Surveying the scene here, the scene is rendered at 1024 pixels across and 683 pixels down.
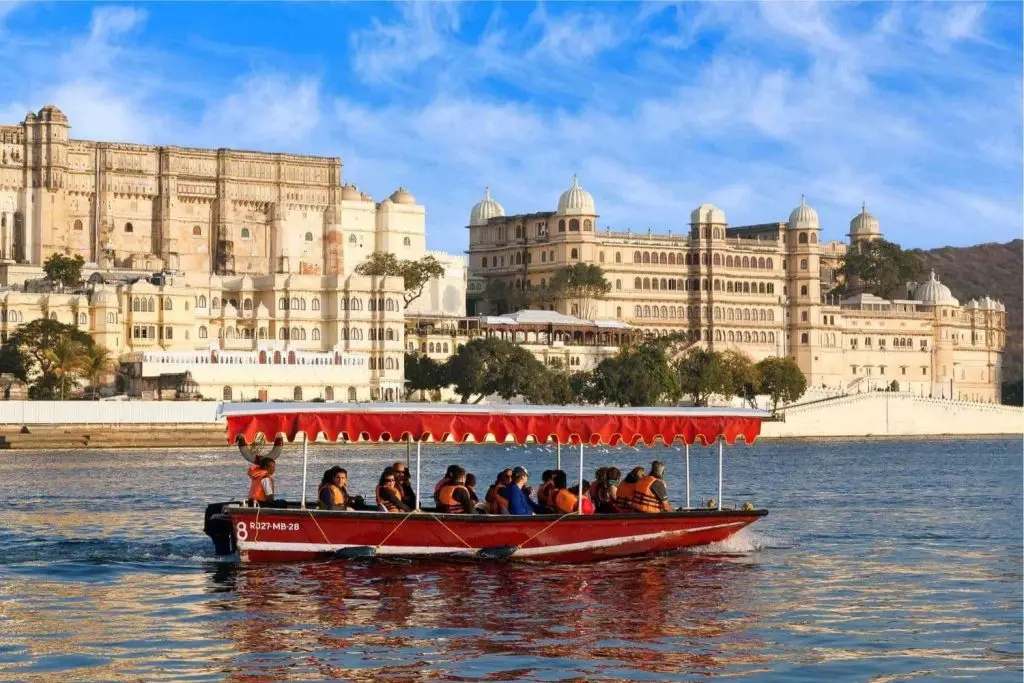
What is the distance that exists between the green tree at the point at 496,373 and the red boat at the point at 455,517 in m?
73.4

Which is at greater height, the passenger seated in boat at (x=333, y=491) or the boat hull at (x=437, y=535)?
the passenger seated in boat at (x=333, y=491)

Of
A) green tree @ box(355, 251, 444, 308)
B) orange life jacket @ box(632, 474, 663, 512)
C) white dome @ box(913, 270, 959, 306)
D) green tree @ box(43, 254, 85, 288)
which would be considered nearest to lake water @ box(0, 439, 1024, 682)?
orange life jacket @ box(632, 474, 663, 512)

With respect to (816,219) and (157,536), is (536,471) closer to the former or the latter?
(157,536)

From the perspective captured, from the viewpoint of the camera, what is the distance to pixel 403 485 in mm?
31406

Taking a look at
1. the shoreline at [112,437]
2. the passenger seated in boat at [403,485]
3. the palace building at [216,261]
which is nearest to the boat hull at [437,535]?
the passenger seated in boat at [403,485]

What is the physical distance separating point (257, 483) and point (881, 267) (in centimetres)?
14082

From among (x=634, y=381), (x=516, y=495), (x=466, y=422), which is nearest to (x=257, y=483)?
(x=466, y=422)

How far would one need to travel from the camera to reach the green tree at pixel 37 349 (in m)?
95.9

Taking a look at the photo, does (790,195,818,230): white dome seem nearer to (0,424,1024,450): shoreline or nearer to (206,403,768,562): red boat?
(0,424,1024,450): shoreline

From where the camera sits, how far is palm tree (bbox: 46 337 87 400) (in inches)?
3757

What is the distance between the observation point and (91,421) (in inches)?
3450

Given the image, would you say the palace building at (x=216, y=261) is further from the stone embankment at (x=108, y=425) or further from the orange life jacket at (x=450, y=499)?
the orange life jacket at (x=450, y=499)

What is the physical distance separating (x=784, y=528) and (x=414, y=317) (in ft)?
291

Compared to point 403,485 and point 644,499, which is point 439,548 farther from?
point 644,499
